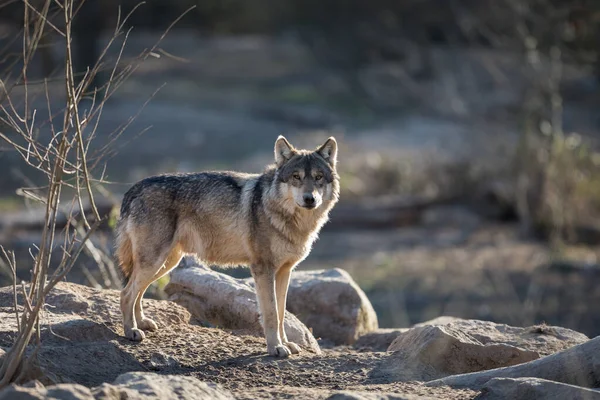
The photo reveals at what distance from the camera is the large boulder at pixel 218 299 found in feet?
29.9

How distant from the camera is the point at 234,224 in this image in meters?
8.27

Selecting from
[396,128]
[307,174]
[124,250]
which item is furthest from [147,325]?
[396,128]

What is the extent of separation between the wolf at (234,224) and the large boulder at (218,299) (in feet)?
2.69

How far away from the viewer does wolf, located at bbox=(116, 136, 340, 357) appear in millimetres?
8031

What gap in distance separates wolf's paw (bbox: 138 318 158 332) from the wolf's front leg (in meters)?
1.02

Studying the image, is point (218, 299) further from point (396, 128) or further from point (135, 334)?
point (396, 128)

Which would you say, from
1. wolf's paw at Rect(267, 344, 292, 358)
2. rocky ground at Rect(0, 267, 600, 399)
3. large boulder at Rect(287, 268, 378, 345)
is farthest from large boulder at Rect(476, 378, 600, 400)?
large boulder at Rect(287, 268, 378, 345)

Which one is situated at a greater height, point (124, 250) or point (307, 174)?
point (307, 174)

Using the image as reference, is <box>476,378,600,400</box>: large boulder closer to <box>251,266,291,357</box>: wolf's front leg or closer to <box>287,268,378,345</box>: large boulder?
<box>251,266,291,357</box>: wolf's front leg

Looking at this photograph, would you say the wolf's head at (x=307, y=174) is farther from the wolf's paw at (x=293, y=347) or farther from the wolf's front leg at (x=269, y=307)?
the wolf's paw at (x=293, y=347)

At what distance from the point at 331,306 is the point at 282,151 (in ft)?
8.04

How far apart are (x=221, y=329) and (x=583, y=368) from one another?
3.75 meters

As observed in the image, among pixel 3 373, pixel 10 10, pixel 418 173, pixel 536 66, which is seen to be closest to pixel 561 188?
pixel 536 66

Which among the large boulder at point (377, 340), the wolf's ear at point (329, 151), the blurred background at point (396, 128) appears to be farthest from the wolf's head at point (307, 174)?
the large boulder at point (377, 340)
